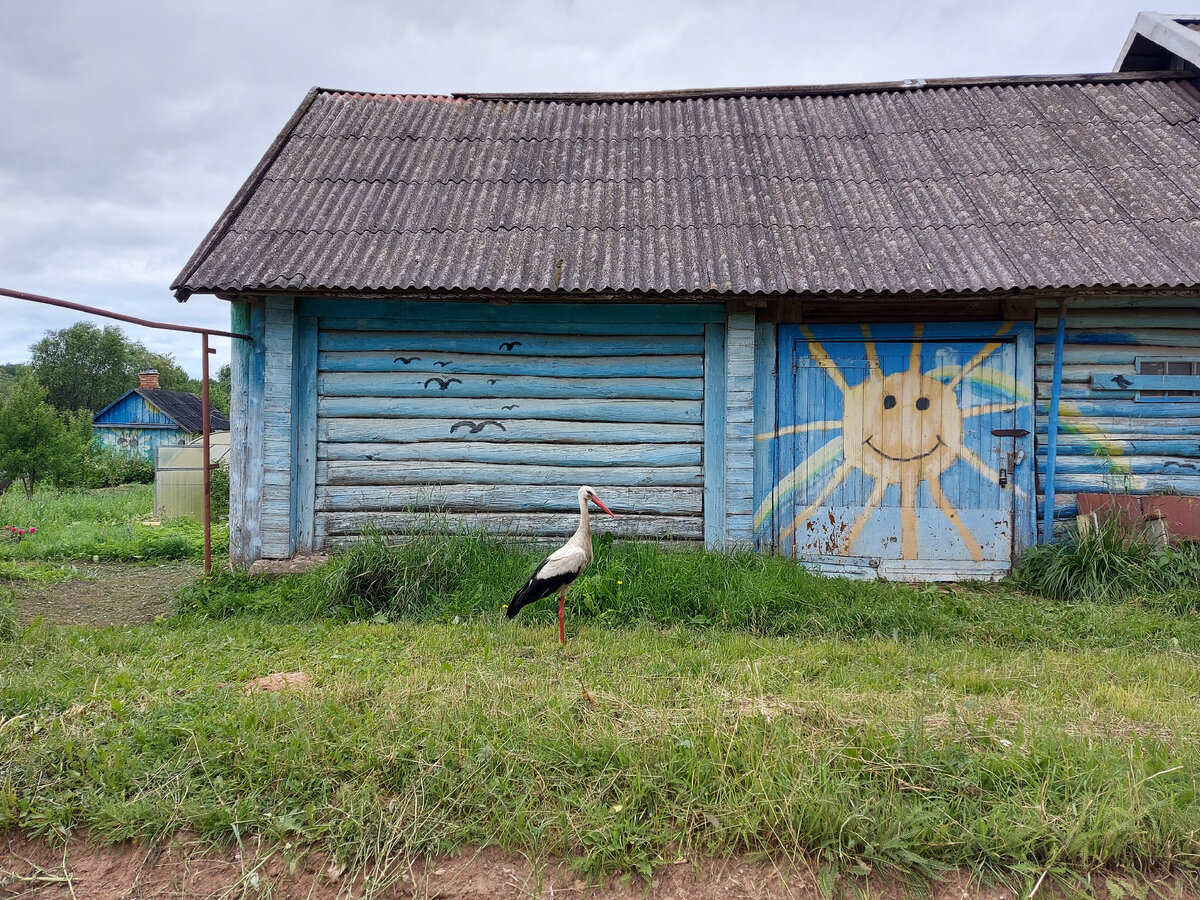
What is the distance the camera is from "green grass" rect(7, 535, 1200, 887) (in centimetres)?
244

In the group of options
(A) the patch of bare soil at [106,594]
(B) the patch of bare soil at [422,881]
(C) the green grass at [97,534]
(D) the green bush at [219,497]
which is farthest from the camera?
(D) the green bush at [219,497]

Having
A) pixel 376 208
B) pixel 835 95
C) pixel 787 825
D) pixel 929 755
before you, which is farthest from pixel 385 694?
pixel 835 95

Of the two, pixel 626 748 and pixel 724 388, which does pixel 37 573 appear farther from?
pixel 626 748

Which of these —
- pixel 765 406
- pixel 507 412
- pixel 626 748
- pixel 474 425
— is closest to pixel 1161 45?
pixel 765 406

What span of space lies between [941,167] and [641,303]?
3.72m

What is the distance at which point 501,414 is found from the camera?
6.67 metres

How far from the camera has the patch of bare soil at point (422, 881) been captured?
2.30m

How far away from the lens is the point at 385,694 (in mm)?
3404

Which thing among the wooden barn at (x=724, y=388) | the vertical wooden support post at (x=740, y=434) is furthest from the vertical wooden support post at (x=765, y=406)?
the vertical wooden support post at (x=740, y=434)

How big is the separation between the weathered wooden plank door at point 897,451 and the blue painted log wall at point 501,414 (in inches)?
31.3

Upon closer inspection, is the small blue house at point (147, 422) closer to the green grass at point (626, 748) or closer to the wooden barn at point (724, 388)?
the wooden barn at point (724, 388)

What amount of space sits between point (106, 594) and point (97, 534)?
398 cm

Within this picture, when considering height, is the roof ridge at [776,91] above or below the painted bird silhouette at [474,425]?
above

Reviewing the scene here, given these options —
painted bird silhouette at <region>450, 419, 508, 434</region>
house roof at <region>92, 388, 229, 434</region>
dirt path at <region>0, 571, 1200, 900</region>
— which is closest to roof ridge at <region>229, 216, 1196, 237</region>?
painted bird silhouette at <region>450, 419, 508, 434</region>
